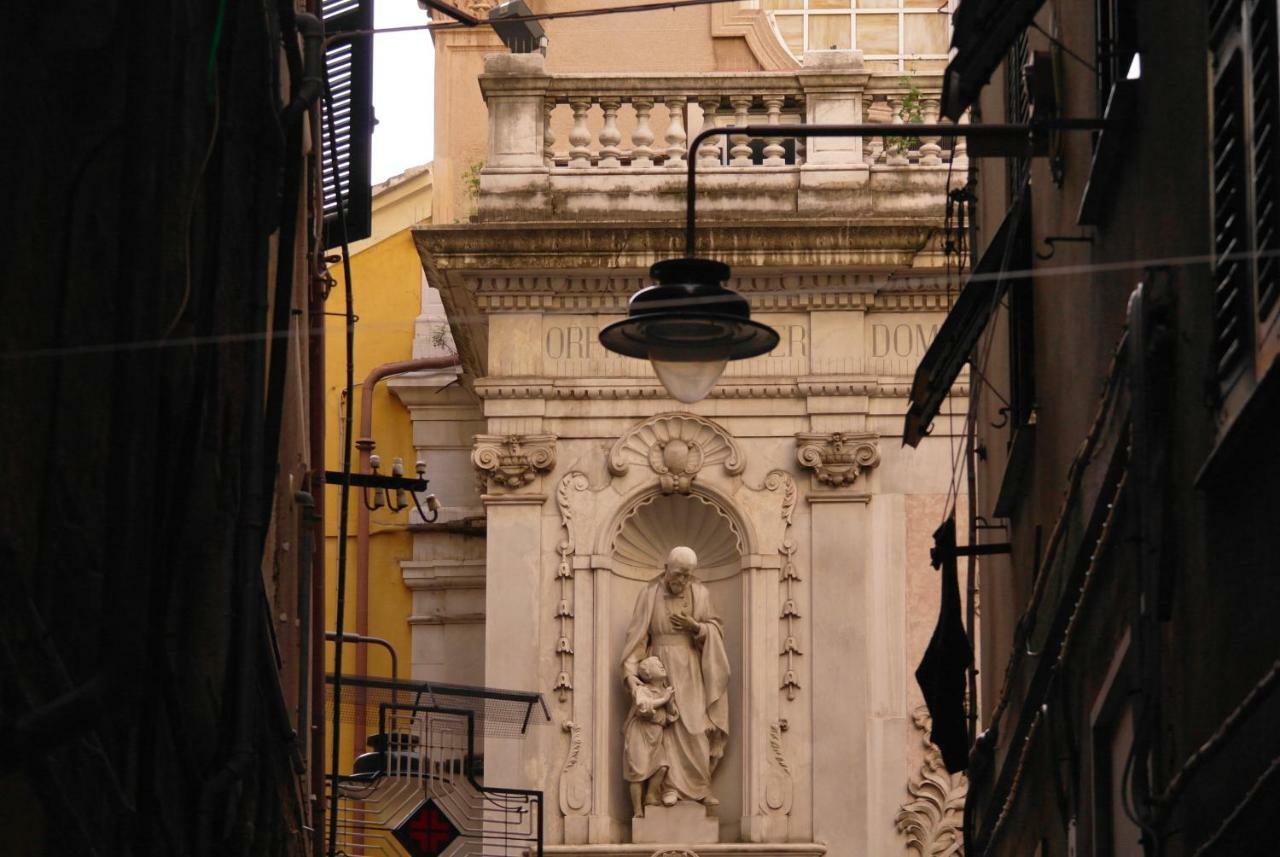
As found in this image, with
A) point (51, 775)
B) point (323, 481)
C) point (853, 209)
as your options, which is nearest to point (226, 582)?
point (51, 775)

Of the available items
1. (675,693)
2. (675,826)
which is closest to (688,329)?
(675,693)

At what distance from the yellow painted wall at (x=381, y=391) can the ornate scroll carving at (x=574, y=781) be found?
5.75 metres

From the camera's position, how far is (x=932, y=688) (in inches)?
608

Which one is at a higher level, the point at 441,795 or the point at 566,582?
the point at 566,582

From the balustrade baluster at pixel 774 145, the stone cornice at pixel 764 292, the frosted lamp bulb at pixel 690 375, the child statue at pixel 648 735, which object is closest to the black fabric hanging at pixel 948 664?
the frosted lamp bulb at pixel 690 375

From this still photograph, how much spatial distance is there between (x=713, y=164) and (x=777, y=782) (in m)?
5.95

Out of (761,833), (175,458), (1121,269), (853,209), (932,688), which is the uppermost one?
(853,209)

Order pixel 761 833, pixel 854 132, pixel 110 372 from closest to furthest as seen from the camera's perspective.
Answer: pixel 110 372 → pixel 854 132 → pixel 761 833

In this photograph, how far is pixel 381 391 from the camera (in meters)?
30.7

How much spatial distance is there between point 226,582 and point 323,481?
34.5 feet

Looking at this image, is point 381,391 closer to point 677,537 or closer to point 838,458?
point 677,537

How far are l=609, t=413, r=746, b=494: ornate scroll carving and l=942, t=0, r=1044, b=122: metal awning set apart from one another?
11573 millimetres

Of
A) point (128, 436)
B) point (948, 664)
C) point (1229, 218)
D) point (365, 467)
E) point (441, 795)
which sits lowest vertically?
point (441, 795)

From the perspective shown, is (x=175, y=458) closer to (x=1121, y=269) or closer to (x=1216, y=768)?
(x=1216, y=768)
